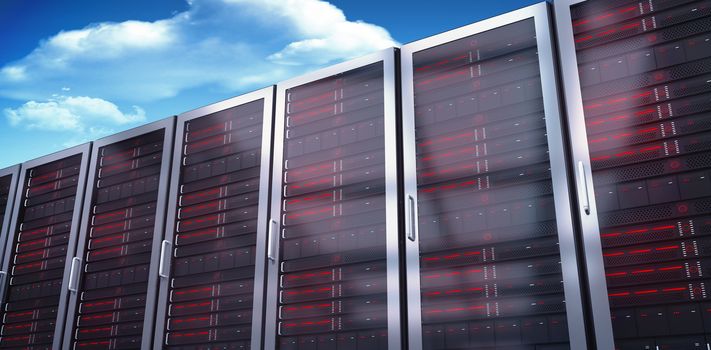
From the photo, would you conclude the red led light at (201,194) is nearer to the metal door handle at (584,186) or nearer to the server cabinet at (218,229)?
the server cabinet at (218,229)

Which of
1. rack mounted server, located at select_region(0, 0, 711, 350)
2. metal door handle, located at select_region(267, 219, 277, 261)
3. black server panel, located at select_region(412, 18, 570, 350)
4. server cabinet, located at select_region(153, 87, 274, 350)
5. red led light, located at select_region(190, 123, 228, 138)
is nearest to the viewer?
rack mounted server, located at select_region(0, 0, 711, 350)

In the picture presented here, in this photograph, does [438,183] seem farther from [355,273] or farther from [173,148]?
[173,148]

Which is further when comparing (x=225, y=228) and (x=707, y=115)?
(x=225, y=228)

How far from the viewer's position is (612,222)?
11.6 feet

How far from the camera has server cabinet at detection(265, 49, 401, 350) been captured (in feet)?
13.8

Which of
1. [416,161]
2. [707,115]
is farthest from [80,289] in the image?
[707,115]

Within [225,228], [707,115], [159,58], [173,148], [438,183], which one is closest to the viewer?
[707,115]

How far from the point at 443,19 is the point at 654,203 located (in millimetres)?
5419

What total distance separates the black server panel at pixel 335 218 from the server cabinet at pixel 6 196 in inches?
131

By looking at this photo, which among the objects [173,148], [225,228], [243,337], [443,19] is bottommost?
[243,337]

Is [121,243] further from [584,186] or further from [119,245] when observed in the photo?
[584,186]

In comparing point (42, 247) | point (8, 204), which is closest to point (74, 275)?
point (42, 247)

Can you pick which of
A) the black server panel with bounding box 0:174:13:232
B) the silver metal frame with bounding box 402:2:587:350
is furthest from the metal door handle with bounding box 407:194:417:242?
the black server panel with bounding box 0:174:13:232

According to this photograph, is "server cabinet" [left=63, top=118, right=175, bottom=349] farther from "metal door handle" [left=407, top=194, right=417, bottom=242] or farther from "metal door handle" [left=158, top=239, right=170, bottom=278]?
"metal door handle" [left=407, top=194, right=417, bottom=242]
